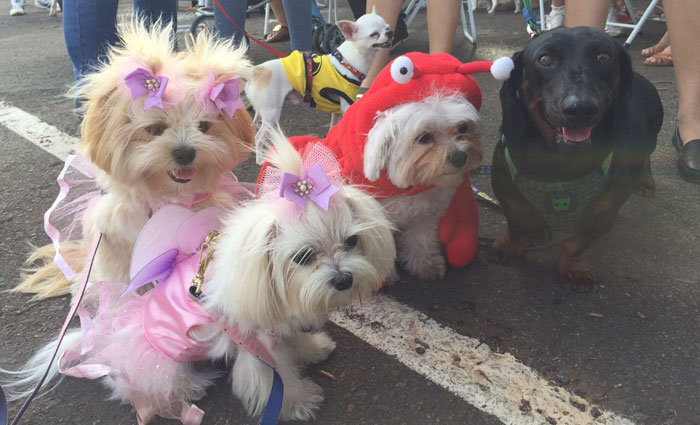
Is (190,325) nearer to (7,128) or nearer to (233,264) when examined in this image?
(233,264)

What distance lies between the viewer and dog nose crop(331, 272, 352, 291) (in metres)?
1.42

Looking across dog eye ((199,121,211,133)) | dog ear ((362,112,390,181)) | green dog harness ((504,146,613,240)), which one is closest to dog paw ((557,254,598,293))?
green dog harness ((504,146,613,240))

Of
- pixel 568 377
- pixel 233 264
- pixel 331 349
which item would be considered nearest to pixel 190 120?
pixel 233 264

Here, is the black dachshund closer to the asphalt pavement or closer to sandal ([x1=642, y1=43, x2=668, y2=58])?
the asphalt pavement

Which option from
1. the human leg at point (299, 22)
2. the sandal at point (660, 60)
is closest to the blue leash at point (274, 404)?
the human leg at point (299, 22)

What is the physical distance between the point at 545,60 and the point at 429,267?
997mm

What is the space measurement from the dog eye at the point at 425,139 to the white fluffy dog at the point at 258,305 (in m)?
0.57

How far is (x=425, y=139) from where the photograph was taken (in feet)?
6.83

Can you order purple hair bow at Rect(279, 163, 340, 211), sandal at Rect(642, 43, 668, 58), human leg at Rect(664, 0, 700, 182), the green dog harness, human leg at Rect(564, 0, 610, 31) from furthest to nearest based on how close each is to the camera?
sandal at Rect(642, 43, 668, 58), human leg at Rect(664, 0, 700, 182), human leg at Rect(564, 0, 610, 31), the green dog harness, purple hair bow at Rect(279, 163, 340, 211)

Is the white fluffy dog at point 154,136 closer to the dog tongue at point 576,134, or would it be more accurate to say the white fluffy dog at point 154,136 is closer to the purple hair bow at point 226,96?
the purple hair bow at point 226,96

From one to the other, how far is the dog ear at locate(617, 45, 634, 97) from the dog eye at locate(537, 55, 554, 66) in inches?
10.3

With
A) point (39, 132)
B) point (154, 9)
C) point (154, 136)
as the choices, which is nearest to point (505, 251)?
point (154, 136)

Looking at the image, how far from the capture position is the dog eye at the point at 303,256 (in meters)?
1.41

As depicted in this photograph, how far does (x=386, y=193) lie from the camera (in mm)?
2203
